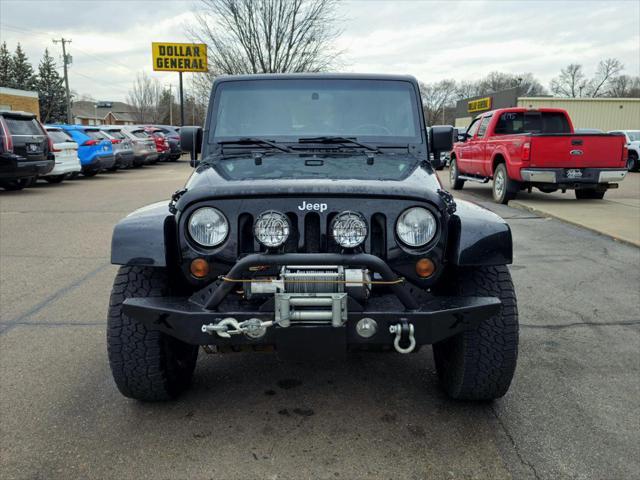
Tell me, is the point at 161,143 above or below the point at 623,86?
below

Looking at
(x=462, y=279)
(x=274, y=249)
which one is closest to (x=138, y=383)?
(x=274, y=249)

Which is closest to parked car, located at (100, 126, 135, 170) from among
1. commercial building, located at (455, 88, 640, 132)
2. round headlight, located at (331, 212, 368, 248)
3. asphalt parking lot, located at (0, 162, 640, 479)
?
asphalt parking lot, located at (0, 162, 640, 479)

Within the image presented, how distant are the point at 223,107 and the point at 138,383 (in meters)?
2.02

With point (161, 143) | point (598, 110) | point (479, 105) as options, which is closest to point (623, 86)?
point (479, 105)

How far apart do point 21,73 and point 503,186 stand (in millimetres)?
66010

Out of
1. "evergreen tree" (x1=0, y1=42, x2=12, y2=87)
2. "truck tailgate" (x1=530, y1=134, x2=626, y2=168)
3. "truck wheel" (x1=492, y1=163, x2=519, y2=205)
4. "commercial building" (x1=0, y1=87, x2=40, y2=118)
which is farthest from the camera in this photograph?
"evergreen tree" (x1=0, y1=42, x2=12, y2=87)

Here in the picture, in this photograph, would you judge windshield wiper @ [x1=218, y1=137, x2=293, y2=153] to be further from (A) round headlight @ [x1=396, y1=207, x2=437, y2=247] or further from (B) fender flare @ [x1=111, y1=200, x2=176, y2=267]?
(A) round headlight @ [x1=396, y1=207, x2=437, y2=247]

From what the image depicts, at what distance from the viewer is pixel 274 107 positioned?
4.01 metres

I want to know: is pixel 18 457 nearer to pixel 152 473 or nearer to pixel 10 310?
pixel 152 473

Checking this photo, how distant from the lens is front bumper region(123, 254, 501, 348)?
97.4 inches

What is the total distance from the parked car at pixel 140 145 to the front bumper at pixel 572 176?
15364 mm

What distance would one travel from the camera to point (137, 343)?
2.92 meters

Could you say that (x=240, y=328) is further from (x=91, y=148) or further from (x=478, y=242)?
(x=91, y=148)

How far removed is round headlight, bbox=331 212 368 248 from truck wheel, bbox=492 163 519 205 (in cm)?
977
